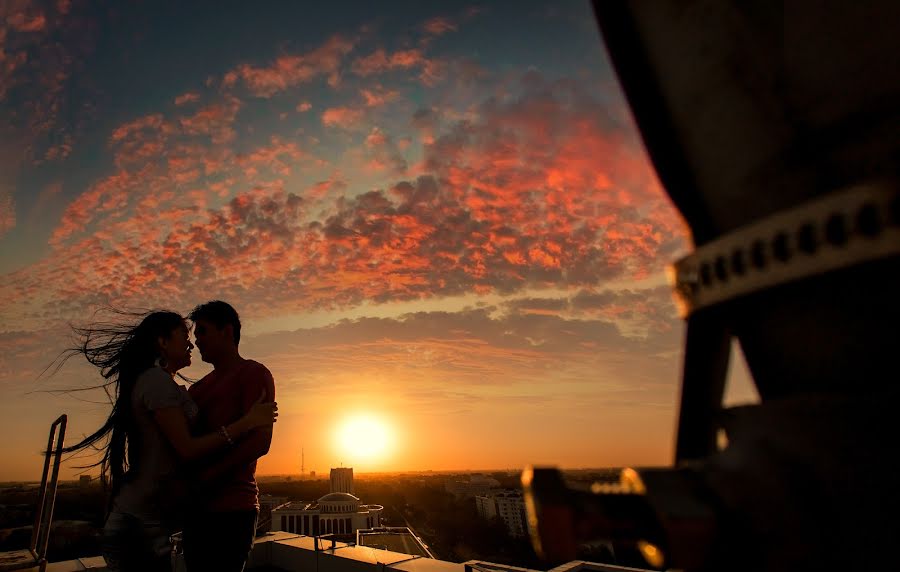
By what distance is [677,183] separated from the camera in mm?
1082

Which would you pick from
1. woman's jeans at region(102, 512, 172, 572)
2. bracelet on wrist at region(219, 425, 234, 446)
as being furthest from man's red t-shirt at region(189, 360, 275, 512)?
woman's jeans at region(102, 512, 172, 572)

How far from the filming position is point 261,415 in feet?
10.1

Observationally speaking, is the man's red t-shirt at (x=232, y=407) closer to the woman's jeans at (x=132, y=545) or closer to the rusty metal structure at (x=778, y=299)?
the woman's jeans at (x=132, y=545)

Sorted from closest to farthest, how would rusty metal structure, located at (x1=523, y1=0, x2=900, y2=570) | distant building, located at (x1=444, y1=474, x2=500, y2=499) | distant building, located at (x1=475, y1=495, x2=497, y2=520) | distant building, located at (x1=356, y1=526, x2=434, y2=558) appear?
1. rusty metal structure, located at (x1=523, y1=0, x2=900, y2=570)
2. distant building, located at (x1=356, y1=526, x2=434, y2=558)
3. distant building, located at (x1=475, y1=495, x2=497, y2=520)
4. distant building, located at (x1=444, y1=474, x2=500, y2=499)

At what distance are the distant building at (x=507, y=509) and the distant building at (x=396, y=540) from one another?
289 feet

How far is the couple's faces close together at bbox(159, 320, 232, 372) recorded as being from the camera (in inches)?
129

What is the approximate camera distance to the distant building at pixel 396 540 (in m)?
10.9

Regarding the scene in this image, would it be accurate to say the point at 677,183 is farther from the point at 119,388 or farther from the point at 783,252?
the point at 119,388

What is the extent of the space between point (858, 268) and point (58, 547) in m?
26.9

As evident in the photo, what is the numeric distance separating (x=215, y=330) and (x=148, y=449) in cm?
85

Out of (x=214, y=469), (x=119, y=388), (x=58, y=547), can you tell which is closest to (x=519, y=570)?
(x=214, y=469)

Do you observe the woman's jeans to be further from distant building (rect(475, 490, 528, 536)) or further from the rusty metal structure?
distant building (rect(475, 490, 528, 536))

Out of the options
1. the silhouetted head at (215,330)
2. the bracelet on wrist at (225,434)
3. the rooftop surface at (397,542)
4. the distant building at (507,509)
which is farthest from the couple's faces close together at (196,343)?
the distant building at (507,509)

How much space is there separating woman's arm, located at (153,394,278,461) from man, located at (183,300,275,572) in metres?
0.04
